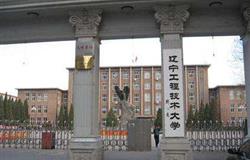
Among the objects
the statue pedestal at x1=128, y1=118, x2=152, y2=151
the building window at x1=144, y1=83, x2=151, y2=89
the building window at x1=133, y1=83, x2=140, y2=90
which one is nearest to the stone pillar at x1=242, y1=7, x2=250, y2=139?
the statue pedestal at x1=128, y1=118, x2=152, y2=151

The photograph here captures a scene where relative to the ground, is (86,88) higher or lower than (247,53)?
lower

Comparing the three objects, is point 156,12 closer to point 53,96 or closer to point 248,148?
point 248,148

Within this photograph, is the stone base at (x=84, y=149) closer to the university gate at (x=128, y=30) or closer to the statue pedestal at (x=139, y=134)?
the university gate at (x=128, y=30)

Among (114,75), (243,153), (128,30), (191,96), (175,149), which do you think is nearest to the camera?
(243,153)

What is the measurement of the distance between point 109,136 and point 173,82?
9.71m

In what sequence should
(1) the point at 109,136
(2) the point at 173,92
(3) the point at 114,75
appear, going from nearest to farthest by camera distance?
(2) the point at 173,92 → (1) the point at 109,136 → (3) the point at 114,75

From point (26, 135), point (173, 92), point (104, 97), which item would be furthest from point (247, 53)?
point (104, 97)

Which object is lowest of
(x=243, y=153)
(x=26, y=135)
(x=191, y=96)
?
(x=26, y=135)

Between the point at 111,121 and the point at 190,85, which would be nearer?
the point at 111,121

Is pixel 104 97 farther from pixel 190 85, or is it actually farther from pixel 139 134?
pixel 139 134

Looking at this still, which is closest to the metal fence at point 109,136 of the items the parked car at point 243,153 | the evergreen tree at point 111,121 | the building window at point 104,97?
the evergreen tree at point 111,121

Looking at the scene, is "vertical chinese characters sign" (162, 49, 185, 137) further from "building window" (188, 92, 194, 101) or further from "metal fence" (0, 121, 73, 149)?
"building window" (188, 92, 194, 101)

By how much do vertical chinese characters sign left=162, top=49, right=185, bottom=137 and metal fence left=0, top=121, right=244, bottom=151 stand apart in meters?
5.04

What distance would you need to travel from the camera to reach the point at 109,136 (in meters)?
20.0
